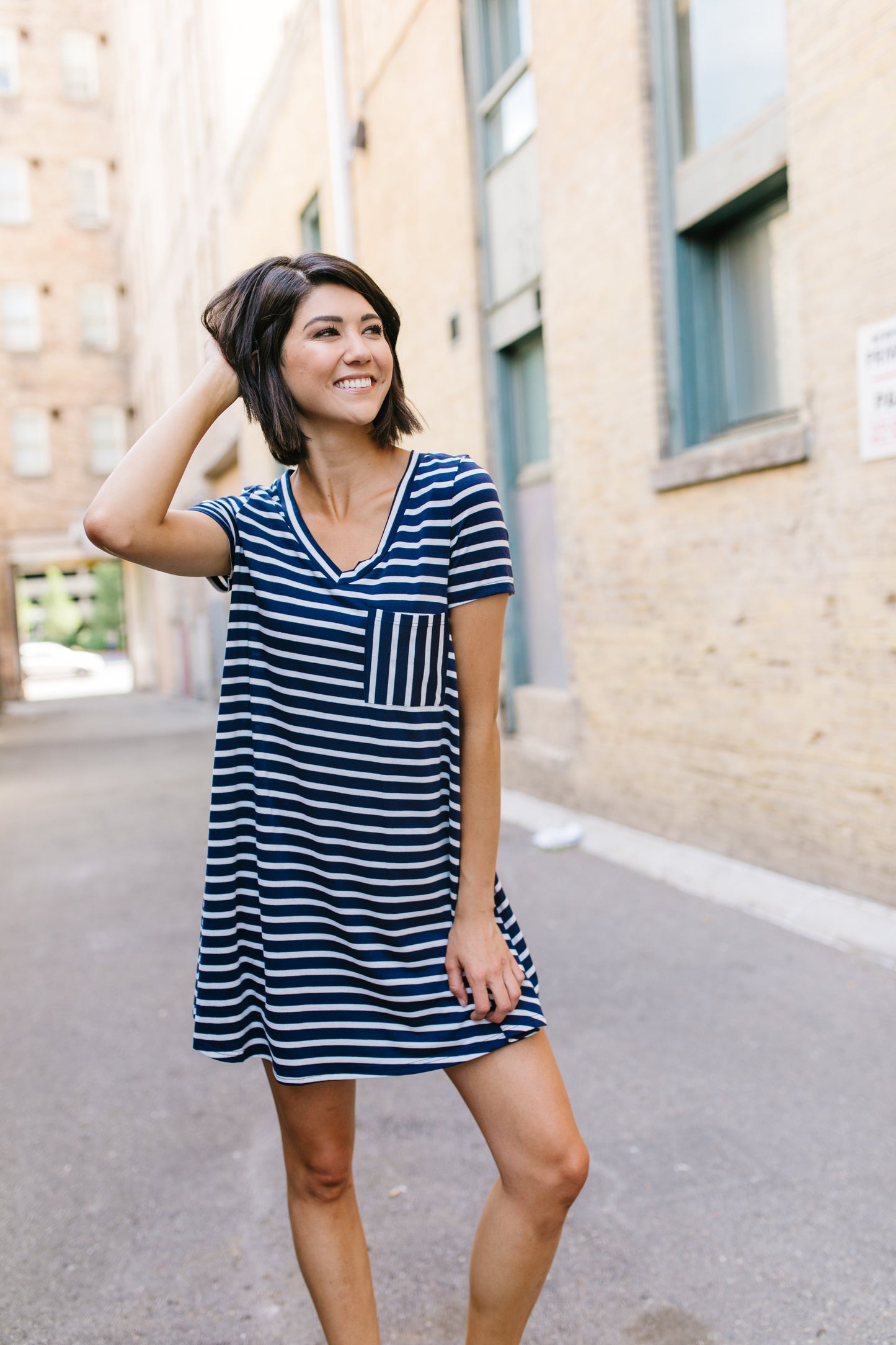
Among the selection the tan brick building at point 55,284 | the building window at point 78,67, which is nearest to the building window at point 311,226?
the tan brick building at point 55,284

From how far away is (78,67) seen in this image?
118ft

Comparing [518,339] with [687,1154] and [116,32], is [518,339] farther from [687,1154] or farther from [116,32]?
[116,32]

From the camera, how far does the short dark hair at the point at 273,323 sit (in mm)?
1943

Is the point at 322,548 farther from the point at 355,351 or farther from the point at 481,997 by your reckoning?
the point at 481,997

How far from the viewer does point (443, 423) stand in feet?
36.6

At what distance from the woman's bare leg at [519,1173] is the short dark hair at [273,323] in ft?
3.38

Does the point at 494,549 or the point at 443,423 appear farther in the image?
the point at 443,423

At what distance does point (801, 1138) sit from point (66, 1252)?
1996 mm

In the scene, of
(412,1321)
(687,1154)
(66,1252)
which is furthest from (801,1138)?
(66,1252)

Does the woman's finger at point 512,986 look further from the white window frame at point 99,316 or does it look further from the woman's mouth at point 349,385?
the white window frame at point 99,316

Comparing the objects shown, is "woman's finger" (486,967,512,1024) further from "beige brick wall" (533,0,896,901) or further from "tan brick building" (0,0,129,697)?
"tan brick building" (0,0,129,697)

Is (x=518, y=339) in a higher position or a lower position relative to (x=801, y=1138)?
higher

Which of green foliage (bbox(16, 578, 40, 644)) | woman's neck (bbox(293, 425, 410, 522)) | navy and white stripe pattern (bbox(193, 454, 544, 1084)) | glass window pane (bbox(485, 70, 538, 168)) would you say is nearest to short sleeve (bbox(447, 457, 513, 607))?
navy and white stripe pattern (bbox(193, 454, 544, 1084))

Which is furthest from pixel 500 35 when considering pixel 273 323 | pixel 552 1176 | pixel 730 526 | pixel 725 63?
pixel 552 1176
